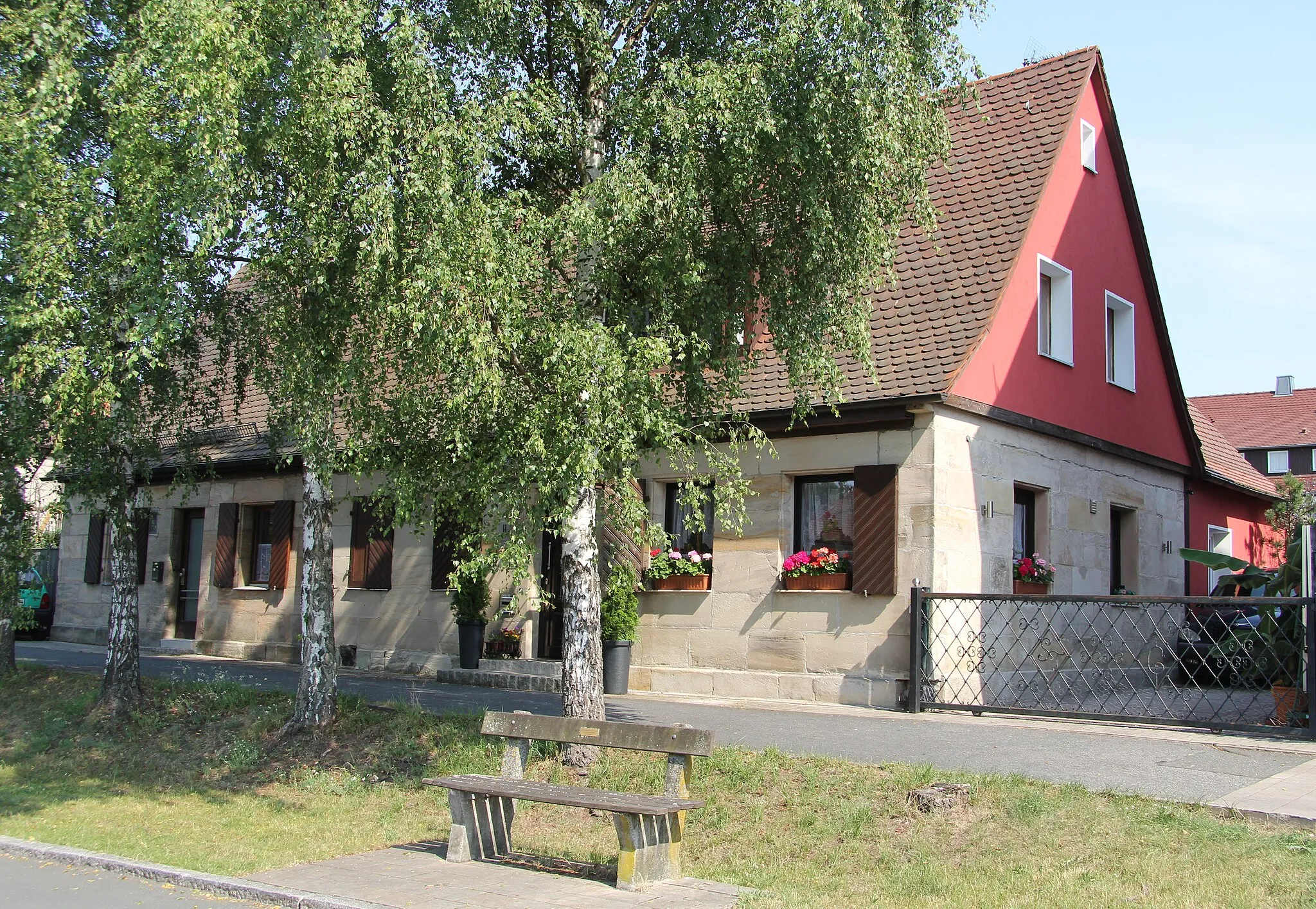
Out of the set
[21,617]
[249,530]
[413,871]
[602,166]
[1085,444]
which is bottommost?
[413,871]

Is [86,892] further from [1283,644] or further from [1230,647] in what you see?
[1283,644]

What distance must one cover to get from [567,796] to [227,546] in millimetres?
15964

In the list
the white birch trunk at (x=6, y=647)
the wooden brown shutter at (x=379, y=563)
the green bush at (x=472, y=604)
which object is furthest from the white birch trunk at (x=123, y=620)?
the wooden brown shutter at (x=379, y=563)

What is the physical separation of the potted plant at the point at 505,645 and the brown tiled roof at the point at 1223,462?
1194 cm

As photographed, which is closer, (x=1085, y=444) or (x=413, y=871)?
(x=413, y=871)

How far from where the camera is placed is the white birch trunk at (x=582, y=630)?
9.23 meters

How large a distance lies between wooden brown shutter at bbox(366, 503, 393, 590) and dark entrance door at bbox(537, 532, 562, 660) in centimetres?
291

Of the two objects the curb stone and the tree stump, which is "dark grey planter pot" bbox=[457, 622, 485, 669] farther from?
the tree stump

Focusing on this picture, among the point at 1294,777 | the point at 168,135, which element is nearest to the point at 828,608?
the point at 1294,777

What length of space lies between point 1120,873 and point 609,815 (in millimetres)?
3561

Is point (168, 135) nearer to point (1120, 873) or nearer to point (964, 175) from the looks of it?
point (1120, 873)

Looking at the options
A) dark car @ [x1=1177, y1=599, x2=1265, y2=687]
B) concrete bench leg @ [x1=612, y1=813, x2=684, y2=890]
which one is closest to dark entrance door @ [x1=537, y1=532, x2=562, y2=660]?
dark car @ [x1=1177, y1=599, x2=1265, y2=687]

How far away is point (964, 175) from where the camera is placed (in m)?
16.0

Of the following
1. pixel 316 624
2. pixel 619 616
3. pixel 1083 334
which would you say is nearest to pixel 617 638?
pixel 619 616
